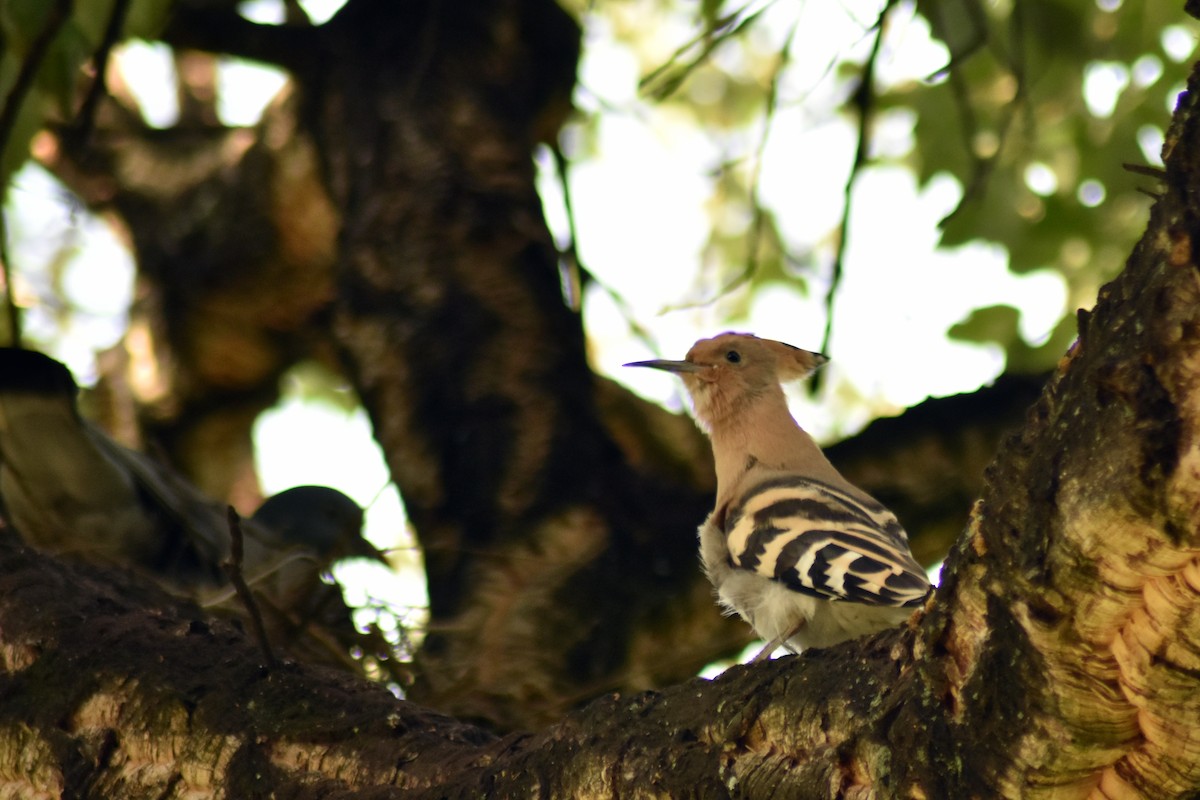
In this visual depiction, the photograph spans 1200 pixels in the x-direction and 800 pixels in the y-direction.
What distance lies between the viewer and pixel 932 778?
1.51 metres

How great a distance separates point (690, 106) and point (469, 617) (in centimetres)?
439

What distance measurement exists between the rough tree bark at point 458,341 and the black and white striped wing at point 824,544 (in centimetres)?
43

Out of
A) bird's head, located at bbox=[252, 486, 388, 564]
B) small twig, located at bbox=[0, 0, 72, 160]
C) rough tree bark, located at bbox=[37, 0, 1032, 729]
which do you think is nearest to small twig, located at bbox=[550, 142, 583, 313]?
rough tree bark, located at bbox=[37, 0, 1032, 729]

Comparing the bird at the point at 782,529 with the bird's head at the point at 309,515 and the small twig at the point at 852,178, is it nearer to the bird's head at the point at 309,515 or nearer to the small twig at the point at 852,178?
the small twig at the point at 852,178

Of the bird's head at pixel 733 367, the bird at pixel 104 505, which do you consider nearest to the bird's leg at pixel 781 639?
the bird at pixel 104 505

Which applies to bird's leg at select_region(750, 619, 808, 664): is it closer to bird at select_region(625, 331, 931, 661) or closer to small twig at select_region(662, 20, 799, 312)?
bird at select_region(625, 331, 931, 661)

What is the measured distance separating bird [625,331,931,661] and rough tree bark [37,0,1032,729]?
0.16 metres

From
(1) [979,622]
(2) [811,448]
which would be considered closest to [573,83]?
(2) [811,448]

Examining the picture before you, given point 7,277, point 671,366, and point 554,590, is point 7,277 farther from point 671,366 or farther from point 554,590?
point 671,366

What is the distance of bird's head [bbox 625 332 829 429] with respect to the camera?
4.31 metres

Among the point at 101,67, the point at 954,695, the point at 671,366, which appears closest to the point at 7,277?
the point at 101,67

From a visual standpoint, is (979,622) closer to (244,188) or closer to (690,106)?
(244,188)

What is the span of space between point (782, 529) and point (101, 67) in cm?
190

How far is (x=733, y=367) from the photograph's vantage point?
4391 millimetres
